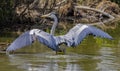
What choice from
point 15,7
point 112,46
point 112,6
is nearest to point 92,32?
point 112,46

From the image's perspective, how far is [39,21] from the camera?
17.5m

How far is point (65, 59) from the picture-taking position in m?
9.31

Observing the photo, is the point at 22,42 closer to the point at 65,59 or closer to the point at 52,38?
the point at 52,38

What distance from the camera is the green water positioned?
8.21 metres

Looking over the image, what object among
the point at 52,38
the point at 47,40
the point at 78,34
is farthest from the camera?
the point at 78,34

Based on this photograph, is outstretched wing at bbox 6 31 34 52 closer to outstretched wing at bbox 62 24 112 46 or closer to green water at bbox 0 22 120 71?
green water at bbox 0 22 120 71

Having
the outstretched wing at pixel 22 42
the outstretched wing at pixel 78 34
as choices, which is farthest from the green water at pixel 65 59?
the outstretched wing at pixel 78 34

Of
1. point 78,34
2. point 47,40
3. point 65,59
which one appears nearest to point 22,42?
point 47,40

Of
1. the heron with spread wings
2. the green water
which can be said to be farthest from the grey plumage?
the green water

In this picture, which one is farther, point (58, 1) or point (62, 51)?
point (58, 1)

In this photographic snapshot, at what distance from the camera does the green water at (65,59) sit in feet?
26.9

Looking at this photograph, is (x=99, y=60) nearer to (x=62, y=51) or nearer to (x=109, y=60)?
(x=109, y=60)

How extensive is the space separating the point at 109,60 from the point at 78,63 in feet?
2.60

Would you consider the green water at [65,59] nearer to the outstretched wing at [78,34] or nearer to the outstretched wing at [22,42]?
the outstretched wing at [22,42]
